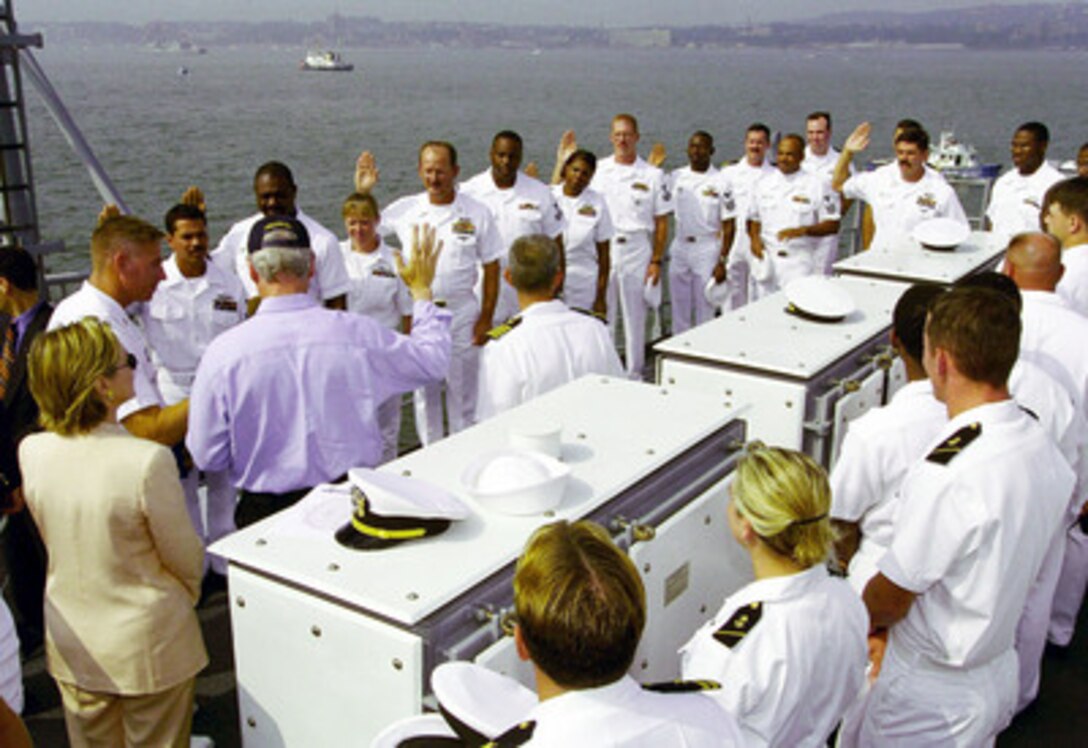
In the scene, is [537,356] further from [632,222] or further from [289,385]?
[632,222]

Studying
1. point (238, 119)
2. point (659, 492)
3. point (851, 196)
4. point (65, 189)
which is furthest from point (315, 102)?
point (659, 492)

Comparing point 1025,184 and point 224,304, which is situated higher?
point 1025,184

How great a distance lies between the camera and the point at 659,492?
2803 millimetres

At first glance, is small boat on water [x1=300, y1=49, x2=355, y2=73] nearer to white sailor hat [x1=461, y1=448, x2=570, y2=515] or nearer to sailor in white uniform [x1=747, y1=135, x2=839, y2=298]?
sailor in white uniform [x1=747, y1=135, x2=839, y2=298]

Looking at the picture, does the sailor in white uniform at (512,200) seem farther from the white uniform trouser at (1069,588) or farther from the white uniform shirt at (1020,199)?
the white uniform trouser at (1069,588)

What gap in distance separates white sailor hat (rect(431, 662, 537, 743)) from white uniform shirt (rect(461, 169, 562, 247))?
4.81m

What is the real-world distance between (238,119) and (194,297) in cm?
5571

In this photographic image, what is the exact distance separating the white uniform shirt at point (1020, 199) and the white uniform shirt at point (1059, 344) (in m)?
3.80

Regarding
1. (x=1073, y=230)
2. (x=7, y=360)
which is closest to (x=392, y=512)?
(x=7, y=360)

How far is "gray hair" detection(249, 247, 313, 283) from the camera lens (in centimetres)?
322

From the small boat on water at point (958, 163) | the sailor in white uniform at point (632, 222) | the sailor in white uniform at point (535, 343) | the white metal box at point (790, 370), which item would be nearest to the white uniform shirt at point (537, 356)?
the sailor in white uniform at point (535, 343)

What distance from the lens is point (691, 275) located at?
8.73m

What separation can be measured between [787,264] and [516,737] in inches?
262

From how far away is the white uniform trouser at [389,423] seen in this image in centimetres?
561
